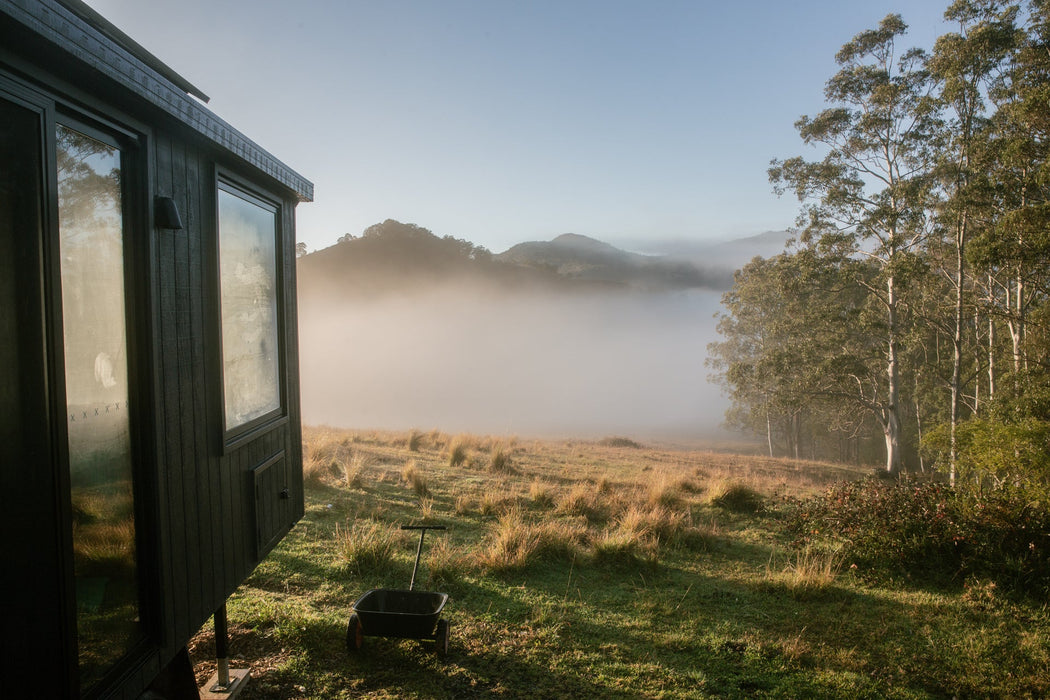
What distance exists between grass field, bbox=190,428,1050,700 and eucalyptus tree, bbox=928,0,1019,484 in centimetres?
1031

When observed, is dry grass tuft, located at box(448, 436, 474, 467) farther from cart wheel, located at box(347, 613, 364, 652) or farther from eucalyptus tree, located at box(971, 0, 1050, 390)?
eucalyptus tree, located at box(971, 0, 1050, 390)

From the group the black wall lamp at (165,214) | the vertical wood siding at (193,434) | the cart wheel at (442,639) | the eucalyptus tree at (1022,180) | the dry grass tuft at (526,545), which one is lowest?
the dry grass tuft at (526,545)

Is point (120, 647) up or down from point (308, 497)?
up

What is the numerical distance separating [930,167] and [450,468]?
55.9 ft

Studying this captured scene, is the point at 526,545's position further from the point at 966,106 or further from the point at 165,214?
the point at 966,106

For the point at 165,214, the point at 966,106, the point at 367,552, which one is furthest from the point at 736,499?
the point at 966,106

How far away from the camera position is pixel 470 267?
109875 millimetres

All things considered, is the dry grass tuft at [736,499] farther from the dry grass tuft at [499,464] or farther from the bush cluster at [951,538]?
the dry grass tuft at [499,464]

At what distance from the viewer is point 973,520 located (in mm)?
6457

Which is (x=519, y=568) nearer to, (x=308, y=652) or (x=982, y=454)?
(x=308, y=652)

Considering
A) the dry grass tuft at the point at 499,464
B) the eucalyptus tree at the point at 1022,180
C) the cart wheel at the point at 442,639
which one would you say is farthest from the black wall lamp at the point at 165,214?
the eucalyptus tree at the point at 1022,180

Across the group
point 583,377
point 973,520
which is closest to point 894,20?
point 973,520

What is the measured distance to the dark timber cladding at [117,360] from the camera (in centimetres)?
170

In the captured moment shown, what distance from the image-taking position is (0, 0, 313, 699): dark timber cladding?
5.58 feet
